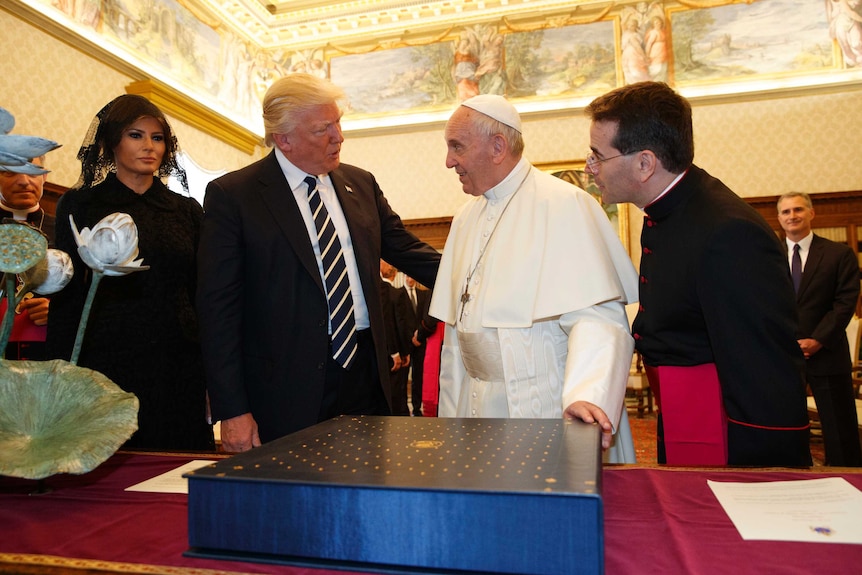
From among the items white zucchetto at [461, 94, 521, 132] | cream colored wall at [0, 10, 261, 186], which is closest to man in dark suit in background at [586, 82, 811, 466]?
white zucchetto at [461, 94, 521, 132]

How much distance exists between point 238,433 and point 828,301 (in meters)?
4.87

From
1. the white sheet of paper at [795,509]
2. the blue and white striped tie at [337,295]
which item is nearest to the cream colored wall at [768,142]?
the blue and white striped tie at [337,295]

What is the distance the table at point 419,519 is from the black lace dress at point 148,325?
99 cm

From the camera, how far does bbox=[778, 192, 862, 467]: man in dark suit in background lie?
502 cm

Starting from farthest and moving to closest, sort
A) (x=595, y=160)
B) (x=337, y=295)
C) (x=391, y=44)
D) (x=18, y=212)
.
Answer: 1. (x=391, y=44)
2. (x=18, y=212)
3. (x=337, y=295)
4. (x=595, y=160)

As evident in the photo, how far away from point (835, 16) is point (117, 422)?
41.6 feet

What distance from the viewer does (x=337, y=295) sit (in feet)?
7.84

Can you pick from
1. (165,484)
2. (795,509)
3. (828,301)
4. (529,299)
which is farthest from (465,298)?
(828,301)

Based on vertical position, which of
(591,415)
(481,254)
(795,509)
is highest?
(481,254)

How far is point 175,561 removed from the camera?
37.3 inches

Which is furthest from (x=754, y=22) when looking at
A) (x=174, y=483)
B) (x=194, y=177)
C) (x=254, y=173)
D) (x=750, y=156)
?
(x=174, y=483)

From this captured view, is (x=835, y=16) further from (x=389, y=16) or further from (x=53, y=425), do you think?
(x=53, y=425)

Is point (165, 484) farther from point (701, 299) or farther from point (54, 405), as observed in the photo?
point (701, 299)

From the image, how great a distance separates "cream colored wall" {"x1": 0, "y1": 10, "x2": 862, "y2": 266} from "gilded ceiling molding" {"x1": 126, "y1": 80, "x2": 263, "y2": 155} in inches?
5.3
